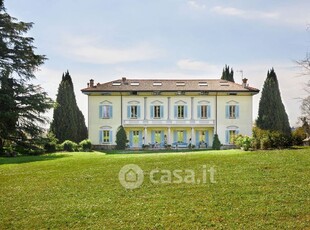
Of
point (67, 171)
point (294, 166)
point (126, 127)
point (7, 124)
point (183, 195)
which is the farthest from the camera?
point (126, 127)

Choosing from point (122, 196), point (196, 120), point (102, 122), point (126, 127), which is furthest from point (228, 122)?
point (122, 196)

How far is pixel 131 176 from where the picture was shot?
1139 centimetres

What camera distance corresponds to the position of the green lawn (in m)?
7.61

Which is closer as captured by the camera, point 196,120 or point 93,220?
point 93,220

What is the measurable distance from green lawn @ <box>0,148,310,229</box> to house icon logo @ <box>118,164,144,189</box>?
0.21 meters

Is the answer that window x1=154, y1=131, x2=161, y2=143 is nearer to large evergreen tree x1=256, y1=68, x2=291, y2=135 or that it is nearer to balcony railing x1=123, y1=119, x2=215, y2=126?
balcony railing x1=123, y1=119, x2=215, y2=126

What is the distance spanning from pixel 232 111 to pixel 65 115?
16.3 m

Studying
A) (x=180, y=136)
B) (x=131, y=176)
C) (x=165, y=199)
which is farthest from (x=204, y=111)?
(x=165, y=199)

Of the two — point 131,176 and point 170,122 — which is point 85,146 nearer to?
point 170,122

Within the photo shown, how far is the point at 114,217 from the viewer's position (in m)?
7.91

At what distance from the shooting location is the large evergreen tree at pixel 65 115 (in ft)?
101

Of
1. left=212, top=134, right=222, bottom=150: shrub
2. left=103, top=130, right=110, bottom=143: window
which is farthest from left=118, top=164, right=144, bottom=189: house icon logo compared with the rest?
left=103, top=130, right=110, bottom=143: window

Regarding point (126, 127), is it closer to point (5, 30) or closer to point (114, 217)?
point (5, 30)

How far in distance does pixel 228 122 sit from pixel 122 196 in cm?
2538
